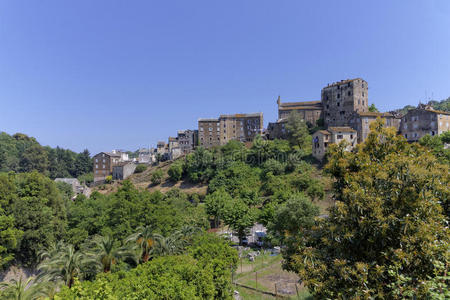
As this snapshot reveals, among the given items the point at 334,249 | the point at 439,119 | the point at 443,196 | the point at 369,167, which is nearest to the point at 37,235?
the point at 334,249

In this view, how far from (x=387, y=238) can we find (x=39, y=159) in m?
112

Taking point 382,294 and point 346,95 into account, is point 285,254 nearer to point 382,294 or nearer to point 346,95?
point 382,294

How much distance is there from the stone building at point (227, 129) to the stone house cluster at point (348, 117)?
769 cm

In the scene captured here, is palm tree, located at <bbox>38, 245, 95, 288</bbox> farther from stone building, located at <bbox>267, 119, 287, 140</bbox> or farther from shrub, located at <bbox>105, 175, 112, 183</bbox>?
shrub, located at <bbox>105, 175, 112, 183</bbox>

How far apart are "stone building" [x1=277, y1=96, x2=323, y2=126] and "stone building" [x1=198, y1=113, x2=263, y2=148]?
7.44m

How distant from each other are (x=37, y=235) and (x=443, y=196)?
31.3 meters

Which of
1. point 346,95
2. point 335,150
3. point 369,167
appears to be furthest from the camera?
point 346,95

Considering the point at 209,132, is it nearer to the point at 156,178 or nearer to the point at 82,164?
the point at 156,178

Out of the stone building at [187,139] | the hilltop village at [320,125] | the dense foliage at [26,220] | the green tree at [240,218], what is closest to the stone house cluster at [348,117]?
the hilltop village at [320,125]

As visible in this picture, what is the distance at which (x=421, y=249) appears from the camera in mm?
7047

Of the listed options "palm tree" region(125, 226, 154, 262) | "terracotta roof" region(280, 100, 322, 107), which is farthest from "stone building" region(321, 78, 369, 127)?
"palm tree" region(125, 226, 154, 262)

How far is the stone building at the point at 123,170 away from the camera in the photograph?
79.9 metres

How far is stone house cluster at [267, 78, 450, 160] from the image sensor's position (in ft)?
165

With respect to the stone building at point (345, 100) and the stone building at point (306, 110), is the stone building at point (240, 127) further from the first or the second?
the stone building at point (345, 100)
